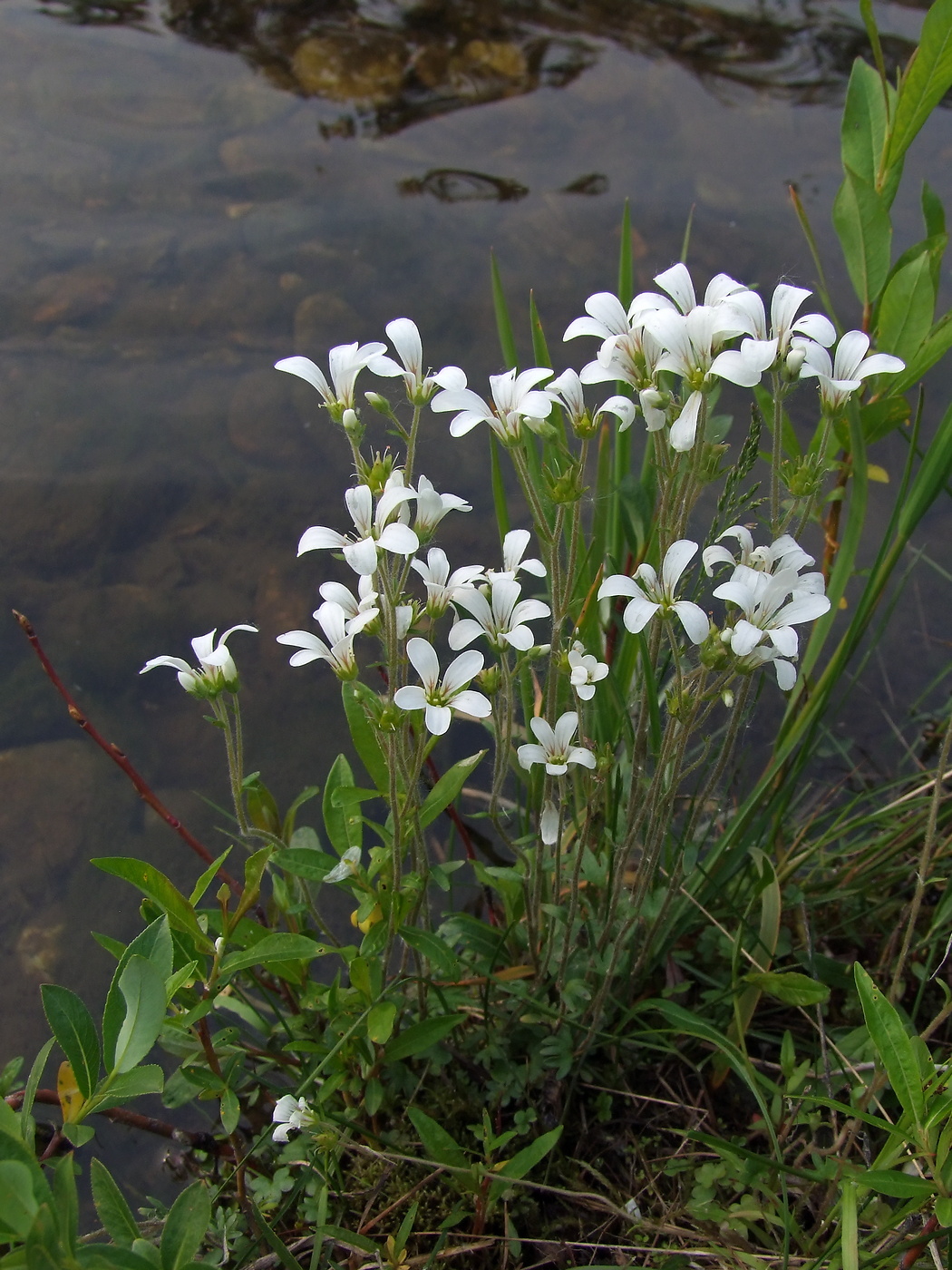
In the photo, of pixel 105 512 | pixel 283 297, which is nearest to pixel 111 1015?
pixel 105 512

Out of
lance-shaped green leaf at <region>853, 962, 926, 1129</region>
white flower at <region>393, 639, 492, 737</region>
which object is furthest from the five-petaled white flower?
lance-shaped green leaf at <region>853, 962, 926, 1129</region>

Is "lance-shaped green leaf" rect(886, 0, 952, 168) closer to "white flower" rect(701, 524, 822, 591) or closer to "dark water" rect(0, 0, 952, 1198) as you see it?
"white flower" rect(701, 524, 822, 591)

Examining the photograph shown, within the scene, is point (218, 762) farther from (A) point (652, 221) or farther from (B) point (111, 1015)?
(A) point (652, 221)

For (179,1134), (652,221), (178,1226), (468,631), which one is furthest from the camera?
(652,221)

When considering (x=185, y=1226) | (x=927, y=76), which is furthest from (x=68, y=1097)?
(x=927, y=76)

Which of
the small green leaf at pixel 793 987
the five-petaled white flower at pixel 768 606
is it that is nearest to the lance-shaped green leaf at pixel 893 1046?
the small green leaf at pixel 793 987

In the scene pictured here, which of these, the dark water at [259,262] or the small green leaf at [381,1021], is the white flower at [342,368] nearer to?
the small green leaf at [381,1021]

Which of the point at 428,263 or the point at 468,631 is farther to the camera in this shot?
the point at 428,263

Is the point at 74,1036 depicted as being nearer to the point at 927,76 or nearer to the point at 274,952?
the point at 274,952
